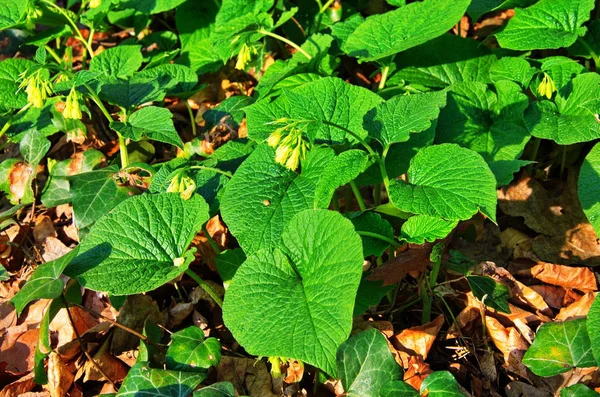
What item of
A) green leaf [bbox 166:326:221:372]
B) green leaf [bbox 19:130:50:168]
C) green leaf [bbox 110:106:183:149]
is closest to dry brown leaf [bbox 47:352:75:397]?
green leaf [bbox 166:326:221:372]

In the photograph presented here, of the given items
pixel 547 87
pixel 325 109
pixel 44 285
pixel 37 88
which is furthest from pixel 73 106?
pixel 547 87

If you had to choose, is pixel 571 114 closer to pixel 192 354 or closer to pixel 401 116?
pixel 401 116

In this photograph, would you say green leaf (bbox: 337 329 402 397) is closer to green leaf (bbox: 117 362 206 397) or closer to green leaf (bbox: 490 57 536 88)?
green leaf (bbox: 117 362 206 397)

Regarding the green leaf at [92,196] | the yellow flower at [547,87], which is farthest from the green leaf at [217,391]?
the yellow flower at [547,87]

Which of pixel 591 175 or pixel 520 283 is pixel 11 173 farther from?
pixel 591 175

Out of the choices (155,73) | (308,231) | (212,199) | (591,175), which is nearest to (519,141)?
(591,175)

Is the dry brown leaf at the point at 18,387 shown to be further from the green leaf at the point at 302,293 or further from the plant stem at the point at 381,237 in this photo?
the plant stem at the point at 381,237
